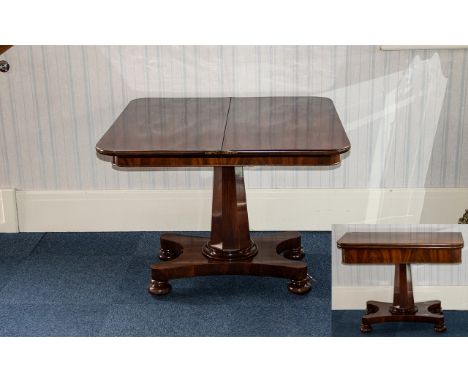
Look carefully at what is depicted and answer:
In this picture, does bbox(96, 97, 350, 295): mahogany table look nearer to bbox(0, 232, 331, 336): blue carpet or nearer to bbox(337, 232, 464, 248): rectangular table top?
bbox(0, 232, 331, 336): blue carpet

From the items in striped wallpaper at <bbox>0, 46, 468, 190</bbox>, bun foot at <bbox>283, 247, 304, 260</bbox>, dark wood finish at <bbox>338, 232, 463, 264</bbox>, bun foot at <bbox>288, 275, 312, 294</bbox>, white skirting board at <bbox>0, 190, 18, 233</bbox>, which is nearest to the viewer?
dark wood finish at <bbox>338, 232, 463, 264</bbox>

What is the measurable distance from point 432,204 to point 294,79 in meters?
0.69

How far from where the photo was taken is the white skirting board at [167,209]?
7.22ft

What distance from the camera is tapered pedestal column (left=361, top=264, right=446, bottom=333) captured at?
1.78 m

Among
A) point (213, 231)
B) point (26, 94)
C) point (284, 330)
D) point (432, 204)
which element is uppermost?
point (26, 94)

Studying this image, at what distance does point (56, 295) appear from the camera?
7.75 ft

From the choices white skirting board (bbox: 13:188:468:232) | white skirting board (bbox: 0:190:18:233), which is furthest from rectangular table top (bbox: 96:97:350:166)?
white skirting board (bbox: 0:190:18:233)

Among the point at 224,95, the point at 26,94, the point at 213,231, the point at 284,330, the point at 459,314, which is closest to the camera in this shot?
the point at 459,314

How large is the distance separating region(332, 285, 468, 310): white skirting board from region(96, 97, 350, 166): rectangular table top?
0.41 m

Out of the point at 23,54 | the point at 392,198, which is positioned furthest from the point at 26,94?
the point at 392,198

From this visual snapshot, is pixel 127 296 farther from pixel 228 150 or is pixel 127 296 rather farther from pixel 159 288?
pixel 228 150

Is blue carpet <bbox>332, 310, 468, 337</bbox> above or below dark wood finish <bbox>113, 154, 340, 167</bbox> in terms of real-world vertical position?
below

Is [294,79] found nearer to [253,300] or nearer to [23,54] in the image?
[253,300]

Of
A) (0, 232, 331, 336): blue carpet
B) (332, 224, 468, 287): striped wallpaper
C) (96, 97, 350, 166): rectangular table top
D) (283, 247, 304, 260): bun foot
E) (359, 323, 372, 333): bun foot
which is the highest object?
(96, 97, 350, 166): rectangular table top
